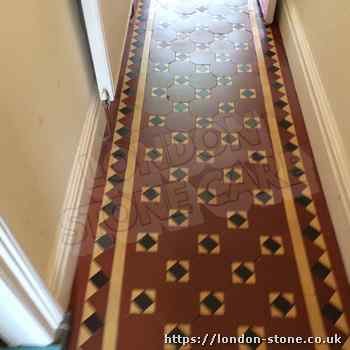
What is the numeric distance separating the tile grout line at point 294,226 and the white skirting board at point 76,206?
2.14ft

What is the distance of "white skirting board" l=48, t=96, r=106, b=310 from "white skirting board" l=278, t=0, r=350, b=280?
780mm

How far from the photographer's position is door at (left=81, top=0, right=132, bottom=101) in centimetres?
122

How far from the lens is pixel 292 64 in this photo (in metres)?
1.74

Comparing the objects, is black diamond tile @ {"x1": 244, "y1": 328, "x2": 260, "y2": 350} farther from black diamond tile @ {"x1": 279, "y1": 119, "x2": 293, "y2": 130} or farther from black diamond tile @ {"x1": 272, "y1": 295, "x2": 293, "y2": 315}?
black diamond tile @ {"x1": 279, "y1": 119, "x2": 293, "y2": 130}

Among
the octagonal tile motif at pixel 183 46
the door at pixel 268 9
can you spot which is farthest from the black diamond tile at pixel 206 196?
the door at pixel 268 9

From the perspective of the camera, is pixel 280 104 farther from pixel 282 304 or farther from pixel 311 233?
pixel 282 304

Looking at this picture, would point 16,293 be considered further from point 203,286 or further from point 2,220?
point 203,286

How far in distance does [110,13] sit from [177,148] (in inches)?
21.2

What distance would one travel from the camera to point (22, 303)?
0.87m

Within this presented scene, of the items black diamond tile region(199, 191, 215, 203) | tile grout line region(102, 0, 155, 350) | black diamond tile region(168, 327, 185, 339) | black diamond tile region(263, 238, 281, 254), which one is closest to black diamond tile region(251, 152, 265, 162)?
black diamond tile region(199, 191, 215, 203)

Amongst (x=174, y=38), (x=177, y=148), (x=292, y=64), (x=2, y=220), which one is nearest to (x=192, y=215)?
(x=177, y=148)

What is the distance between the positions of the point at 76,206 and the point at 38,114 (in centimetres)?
37

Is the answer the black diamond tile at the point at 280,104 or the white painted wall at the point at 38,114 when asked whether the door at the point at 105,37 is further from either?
the black diamond tile at the point at 280,104

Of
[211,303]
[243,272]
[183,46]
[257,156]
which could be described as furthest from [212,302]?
[183,46]
